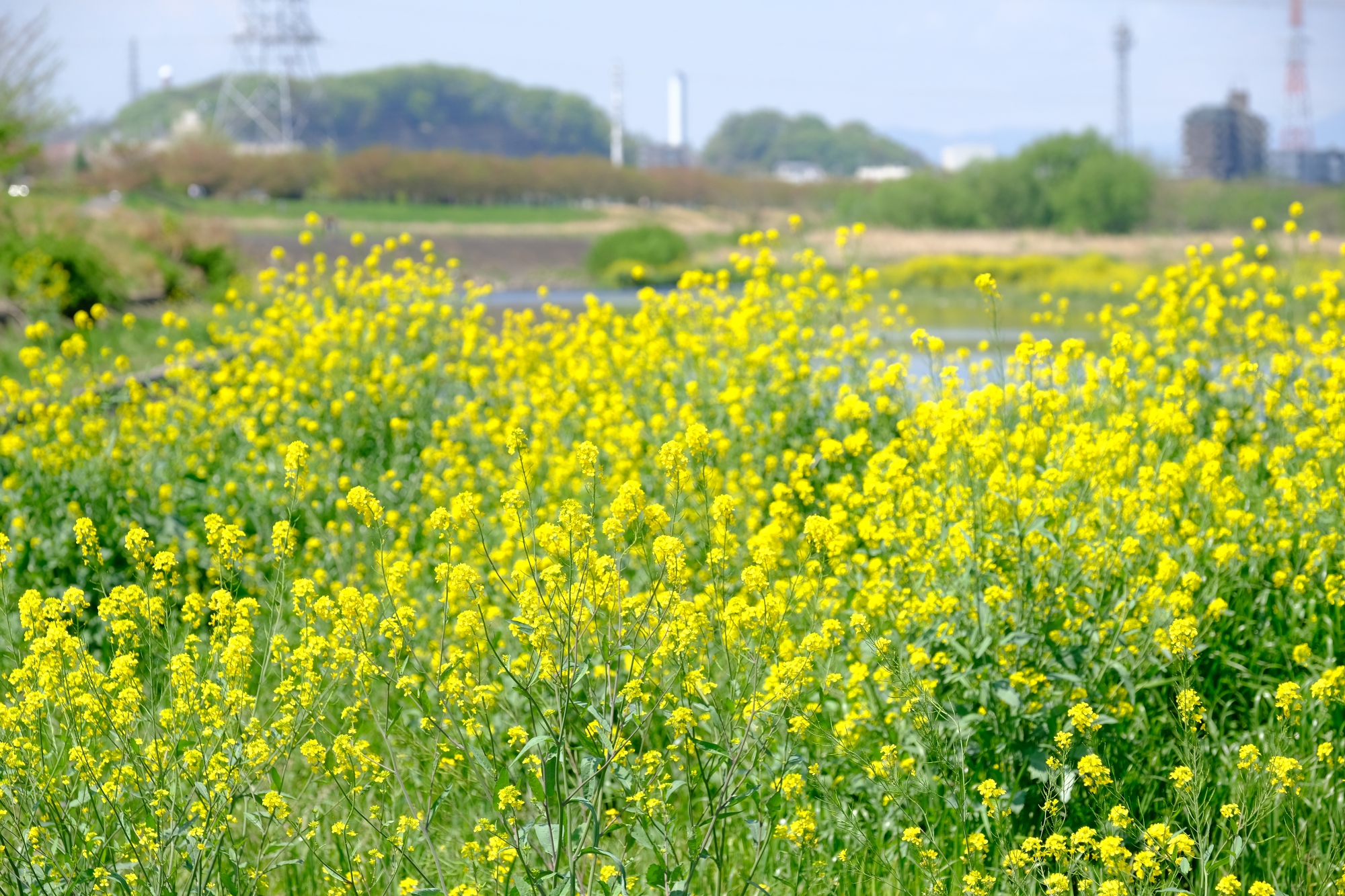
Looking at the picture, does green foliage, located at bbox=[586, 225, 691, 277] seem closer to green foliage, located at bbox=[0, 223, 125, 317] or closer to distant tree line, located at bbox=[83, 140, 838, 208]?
distant tree line, located at bbox=[83, 140, 838, 208]

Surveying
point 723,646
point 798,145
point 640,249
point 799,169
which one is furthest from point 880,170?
point 723,646

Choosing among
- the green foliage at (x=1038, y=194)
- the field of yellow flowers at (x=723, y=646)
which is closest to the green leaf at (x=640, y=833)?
the field of yellow flowers at (x=723, y=646)

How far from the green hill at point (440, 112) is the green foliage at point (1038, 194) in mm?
109727

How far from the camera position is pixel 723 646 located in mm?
2500

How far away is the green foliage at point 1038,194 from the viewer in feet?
144

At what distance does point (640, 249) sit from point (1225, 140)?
9315cm

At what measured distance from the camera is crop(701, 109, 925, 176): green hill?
169125 mm

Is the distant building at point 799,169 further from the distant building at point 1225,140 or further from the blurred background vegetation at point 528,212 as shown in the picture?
the blurred background vegetation at point 528,212

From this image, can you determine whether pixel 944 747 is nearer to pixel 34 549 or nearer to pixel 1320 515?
pixel 1320 515

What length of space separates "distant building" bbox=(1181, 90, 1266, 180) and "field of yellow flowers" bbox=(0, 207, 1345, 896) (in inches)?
4650

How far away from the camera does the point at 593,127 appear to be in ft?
539

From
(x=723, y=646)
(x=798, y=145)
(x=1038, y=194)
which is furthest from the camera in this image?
(x=798, y=145)

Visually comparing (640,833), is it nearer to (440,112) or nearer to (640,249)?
(640,249)

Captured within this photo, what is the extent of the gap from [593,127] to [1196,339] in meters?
165
